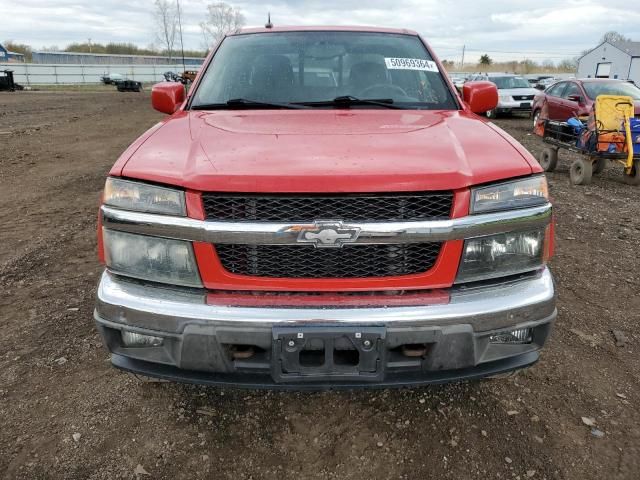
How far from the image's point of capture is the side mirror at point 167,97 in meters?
3.27

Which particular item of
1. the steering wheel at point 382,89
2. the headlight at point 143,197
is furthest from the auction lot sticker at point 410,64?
the headlight at point 143,197

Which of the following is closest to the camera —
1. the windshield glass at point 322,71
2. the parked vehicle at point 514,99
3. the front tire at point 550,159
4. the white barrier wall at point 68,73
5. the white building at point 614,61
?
the windshield glass at point 322,71

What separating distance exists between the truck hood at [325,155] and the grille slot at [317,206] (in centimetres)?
4

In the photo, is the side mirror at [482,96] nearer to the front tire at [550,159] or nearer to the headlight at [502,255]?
the headlight at [502,255]

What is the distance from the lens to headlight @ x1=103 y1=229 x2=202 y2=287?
1.92 m

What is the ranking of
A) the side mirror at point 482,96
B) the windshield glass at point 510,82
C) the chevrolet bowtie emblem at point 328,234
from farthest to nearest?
the windshield glass at point 510,82 → the side mirror at point 482,96 → the chevrolet bowtie emblem at point 328,234

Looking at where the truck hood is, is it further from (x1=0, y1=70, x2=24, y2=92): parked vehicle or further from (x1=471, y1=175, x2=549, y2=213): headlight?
(x1=0, y1=70, x2=24, y2=92): parked vehicle

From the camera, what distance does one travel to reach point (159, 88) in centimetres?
330

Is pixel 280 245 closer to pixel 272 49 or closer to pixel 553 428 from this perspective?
pixel 553 428

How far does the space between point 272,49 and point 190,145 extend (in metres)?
1.42

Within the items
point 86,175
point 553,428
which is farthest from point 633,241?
point 86,175

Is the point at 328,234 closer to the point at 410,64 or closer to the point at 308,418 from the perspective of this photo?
the point at 308,418

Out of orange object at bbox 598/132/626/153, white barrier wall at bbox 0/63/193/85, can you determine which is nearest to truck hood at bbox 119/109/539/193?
orange object at bbox 598/132/626/153

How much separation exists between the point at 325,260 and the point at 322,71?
1655mm
